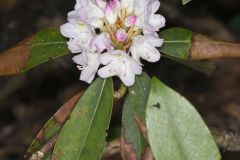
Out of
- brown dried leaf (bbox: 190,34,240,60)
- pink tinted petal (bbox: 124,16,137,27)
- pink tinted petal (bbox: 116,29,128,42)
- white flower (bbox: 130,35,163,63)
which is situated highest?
pink tinted petal (bbox: 124,16,137,27)

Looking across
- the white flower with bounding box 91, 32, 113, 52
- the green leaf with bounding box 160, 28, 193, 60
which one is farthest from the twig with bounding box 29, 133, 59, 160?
the green leaf with bounding box 160, 28, 193, 60

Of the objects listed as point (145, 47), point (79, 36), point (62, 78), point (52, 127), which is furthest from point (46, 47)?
point (62, 78)

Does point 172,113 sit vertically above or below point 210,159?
above

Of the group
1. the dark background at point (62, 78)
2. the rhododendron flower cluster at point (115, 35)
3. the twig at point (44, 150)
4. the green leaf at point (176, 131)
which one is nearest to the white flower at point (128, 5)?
the rhododendron flower cluster at point (115, 35)

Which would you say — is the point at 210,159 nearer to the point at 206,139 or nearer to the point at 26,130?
the point at 206,139

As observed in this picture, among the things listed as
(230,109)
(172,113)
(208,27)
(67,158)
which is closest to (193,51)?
(172,113)

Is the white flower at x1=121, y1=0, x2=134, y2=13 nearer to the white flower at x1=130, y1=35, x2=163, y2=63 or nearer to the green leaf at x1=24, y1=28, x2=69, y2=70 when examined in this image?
the white flower at x1=130, y1=35, x2=163, y2=63
